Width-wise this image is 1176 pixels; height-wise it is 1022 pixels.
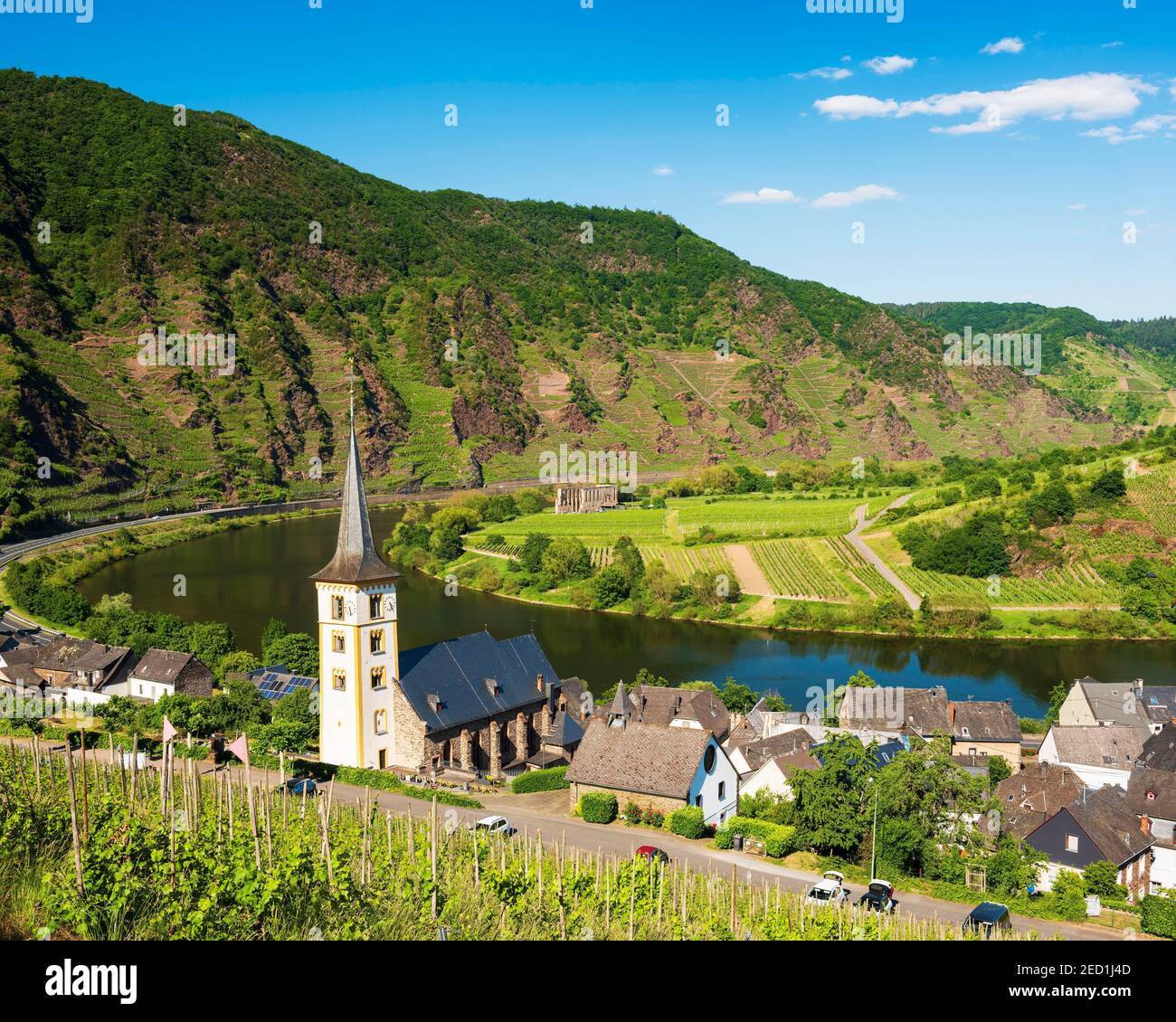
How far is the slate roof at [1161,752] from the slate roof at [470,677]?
19857 mm

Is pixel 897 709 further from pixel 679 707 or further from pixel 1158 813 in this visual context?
pixel 1158 813

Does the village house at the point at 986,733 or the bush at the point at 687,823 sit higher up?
the bush at the point at 687,823

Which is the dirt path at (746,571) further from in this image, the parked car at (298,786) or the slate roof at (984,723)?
the parked car at (298,786)

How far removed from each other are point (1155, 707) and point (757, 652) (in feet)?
95.8

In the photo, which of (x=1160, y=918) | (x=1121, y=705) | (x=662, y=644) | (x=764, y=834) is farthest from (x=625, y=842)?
(x=662, y=644)

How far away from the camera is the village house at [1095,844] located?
111ft

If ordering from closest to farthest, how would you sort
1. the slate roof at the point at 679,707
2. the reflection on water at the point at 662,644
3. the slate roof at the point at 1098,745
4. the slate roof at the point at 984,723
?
the slate roof at the point at 1098,745 < the slate roof at the point at 679,707 < the slate roof at the point at 984,723 < the reflection on water at the point at 662,644

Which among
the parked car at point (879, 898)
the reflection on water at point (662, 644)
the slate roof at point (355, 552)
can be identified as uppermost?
the slate roof at point (355, 552)

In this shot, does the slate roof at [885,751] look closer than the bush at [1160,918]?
No

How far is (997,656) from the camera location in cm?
7681

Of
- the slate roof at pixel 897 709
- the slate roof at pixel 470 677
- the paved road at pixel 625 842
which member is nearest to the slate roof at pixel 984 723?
the slate roof at pixel 897 709

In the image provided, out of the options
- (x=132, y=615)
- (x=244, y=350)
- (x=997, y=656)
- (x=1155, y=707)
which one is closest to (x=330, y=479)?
(x=244, y=350)

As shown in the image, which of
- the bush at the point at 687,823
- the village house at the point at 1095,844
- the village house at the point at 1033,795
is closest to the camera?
the bush at the point at 687,823
